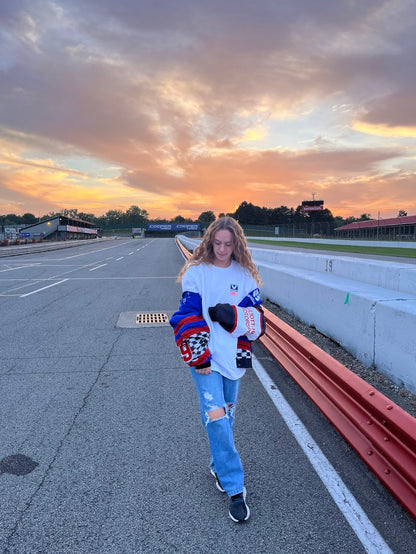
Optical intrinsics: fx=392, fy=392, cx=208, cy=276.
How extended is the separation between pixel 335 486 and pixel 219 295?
60.6 inches

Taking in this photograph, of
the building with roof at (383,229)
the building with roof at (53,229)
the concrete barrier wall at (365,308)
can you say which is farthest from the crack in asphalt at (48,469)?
the building with roof at (53,229)

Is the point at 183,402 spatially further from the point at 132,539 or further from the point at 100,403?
the point at 132,539

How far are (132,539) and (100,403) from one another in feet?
6.60

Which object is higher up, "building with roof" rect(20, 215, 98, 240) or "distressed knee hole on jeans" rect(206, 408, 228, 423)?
"building with roof" rect(20, 215, 98, 240)

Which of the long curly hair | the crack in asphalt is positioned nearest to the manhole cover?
the crack in asphalt

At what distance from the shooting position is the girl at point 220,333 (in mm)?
2424

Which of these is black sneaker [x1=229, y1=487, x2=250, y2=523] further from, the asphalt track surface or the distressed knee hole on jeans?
the distressed knee hole on jeans

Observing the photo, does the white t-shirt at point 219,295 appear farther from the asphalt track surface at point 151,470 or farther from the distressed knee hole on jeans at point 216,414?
the asphalt track surface at point 151,470

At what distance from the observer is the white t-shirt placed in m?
2.53

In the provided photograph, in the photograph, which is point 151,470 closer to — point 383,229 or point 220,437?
point 220,437

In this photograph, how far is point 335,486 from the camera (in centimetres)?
268

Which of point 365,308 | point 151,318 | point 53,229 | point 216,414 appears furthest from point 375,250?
point 53,229

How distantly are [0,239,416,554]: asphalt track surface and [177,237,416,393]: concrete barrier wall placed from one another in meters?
1.00

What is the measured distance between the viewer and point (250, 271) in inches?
110
